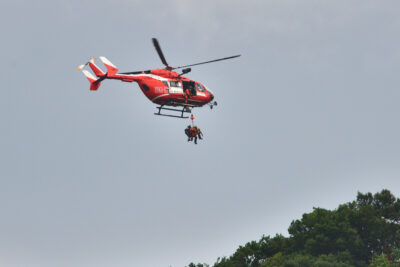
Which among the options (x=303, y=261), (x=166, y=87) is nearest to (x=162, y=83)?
(x=166, y=87)

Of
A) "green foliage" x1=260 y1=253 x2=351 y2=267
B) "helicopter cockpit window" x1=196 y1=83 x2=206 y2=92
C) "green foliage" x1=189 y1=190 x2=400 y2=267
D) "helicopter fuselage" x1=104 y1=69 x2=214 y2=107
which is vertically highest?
"helicopter cockpit window" x1=196 y1=83 x2=206 y2=92

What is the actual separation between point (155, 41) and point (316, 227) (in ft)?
145

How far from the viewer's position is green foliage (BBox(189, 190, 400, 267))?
130 metres

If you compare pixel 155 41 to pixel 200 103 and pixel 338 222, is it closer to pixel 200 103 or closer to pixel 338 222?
pixel 200 103

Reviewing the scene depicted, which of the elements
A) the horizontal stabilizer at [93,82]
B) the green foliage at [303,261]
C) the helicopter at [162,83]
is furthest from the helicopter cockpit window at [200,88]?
the green foliage at [303,261]

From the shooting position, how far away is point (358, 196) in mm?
138750

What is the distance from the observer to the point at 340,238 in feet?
427

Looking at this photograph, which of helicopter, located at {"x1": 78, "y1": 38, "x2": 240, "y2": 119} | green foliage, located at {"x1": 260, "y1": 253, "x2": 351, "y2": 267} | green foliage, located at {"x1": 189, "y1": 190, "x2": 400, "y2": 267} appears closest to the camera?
helicopter, located at {"x1": 78, "y1": 38, "x2": 240, "y2": 119}

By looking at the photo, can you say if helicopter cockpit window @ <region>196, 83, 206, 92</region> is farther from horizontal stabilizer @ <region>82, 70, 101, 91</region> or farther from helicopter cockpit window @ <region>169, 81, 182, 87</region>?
horizontal stabilizer @ <region>82, 70, 101, 91</region>

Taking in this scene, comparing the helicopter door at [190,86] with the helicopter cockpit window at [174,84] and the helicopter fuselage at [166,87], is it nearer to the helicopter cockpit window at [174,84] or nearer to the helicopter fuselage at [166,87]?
the helicopter fuselage at [166,87]

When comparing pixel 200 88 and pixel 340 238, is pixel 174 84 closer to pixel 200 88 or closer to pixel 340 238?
pixel 200 88

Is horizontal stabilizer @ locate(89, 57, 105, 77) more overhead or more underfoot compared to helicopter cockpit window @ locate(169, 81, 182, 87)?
more overhead

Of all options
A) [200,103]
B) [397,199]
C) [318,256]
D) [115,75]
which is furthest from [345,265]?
[115,75]

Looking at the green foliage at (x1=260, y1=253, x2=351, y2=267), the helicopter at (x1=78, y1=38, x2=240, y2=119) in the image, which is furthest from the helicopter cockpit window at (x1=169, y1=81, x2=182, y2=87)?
the green foliage at (x1=260, y1=253, x2=351, y2=267)
